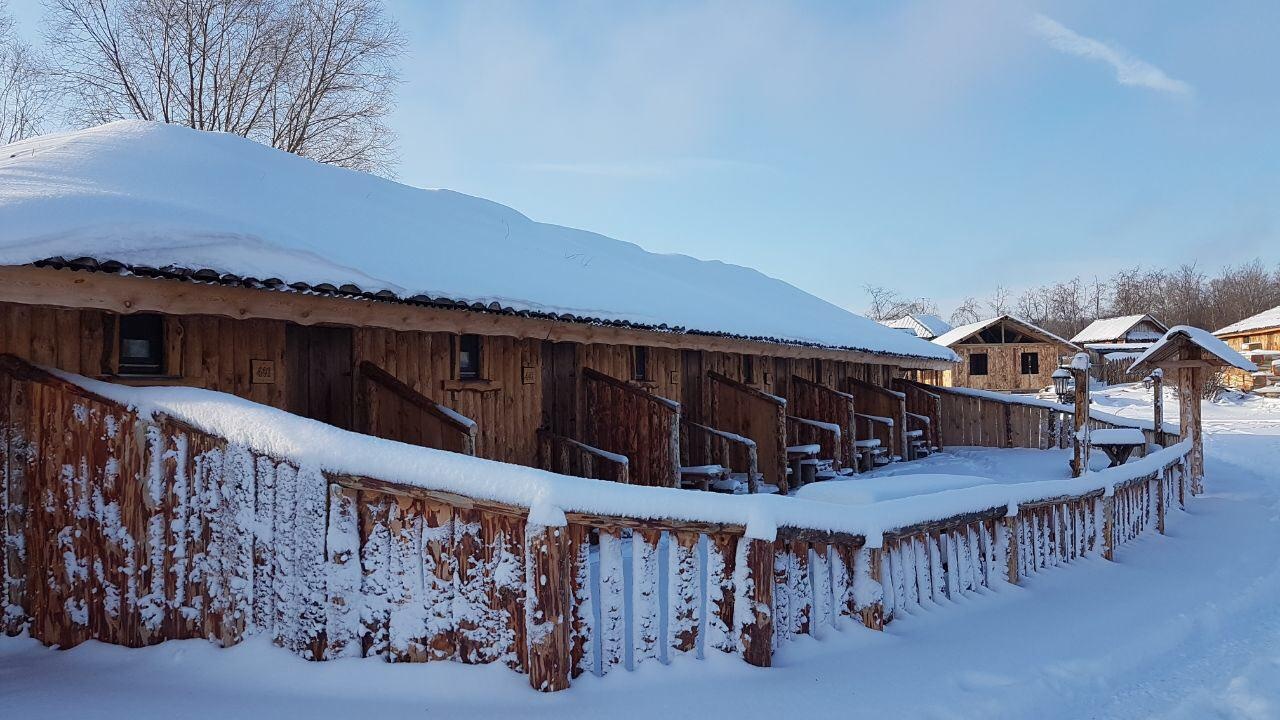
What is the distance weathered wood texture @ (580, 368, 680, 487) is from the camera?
8.48m

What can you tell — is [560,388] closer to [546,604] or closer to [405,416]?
[405,416]

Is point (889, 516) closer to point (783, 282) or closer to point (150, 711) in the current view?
point (150, 711)

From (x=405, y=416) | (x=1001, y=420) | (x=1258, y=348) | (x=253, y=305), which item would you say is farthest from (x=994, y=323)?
(x=253, y=305)

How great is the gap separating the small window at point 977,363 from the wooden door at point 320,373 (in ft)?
126

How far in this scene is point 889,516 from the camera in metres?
4.62

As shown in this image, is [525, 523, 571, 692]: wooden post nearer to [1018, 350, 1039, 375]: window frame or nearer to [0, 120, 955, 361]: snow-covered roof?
[0, 120, 955, 361]: snow-covered roof

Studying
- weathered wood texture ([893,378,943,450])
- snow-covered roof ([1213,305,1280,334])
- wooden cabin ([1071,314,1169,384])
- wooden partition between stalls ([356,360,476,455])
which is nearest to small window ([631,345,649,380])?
wooden partition between stalls ([356,360,476,455])

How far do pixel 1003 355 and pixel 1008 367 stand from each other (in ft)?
2.11

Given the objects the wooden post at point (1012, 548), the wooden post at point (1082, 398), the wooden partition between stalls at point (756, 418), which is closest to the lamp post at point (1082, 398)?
the wooden post at point (1082, 398)

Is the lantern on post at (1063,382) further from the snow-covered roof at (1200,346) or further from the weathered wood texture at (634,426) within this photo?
the weathered wood texture at (634,426)

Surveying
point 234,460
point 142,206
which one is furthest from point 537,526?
point 142,206

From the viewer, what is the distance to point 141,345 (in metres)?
5.07

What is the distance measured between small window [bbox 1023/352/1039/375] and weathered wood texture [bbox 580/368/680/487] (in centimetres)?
3524

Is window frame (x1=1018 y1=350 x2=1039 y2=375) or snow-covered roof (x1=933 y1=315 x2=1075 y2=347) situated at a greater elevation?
snow-covered roof (x1=933 y1=315 x2=1075 y2=347)
